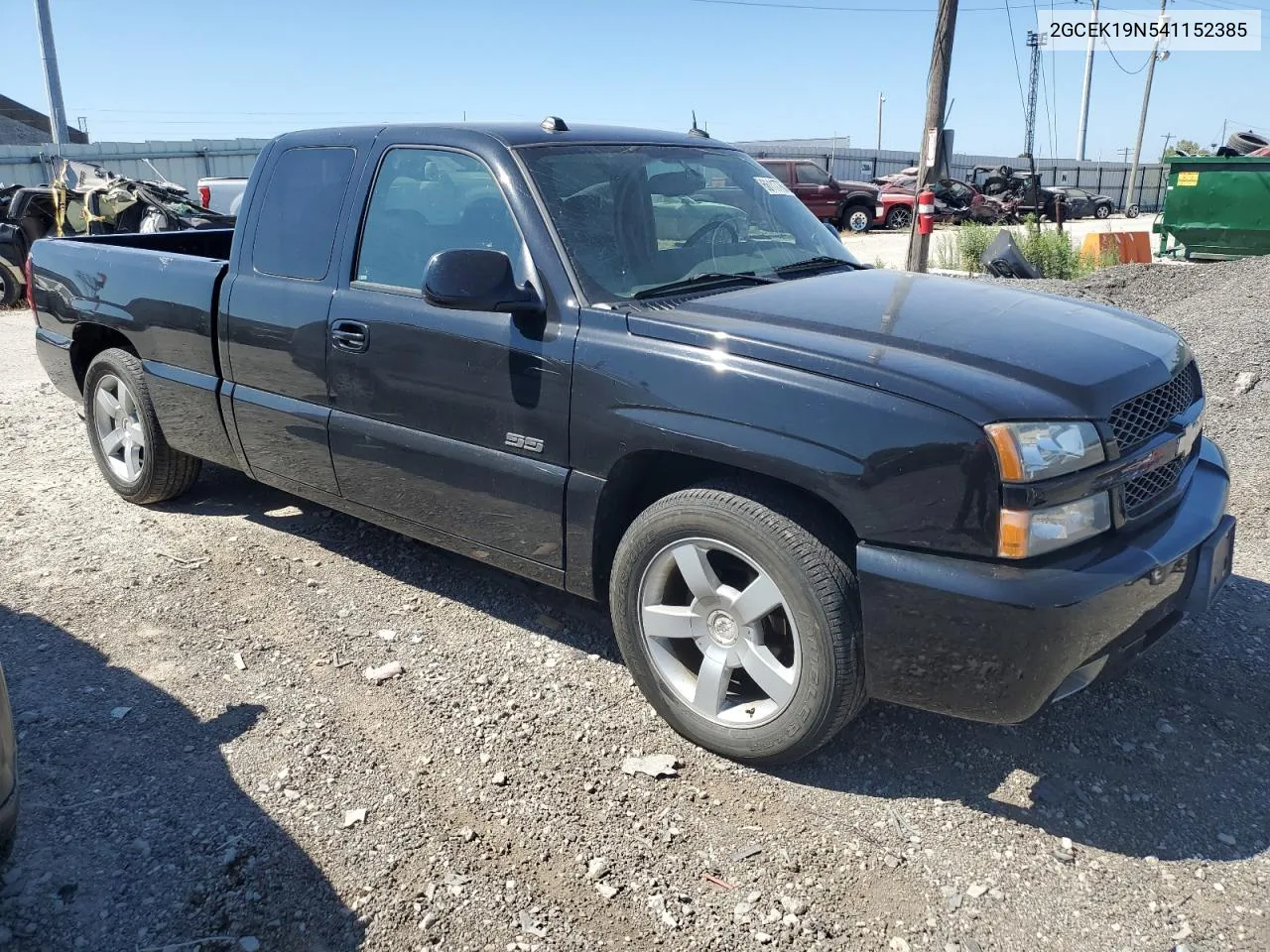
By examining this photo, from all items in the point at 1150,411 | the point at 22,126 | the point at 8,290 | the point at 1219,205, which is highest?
the point at 22,126

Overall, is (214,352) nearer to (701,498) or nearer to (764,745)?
(701,498)

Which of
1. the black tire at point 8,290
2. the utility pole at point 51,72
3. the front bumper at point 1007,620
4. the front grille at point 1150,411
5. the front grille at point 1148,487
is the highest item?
the utility pole at point 51,72

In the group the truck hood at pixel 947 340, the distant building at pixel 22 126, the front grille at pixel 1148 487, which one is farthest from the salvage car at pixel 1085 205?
the distant building at pixel 22 126

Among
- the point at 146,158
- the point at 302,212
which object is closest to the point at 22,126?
the point at 146,158

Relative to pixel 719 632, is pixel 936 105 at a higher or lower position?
higher

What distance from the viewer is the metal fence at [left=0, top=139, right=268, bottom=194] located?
813 inches

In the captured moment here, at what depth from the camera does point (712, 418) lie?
288 cm

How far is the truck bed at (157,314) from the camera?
4.54 meters

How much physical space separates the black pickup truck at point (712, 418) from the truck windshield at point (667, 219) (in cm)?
1

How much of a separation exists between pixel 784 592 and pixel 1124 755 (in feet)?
4.12

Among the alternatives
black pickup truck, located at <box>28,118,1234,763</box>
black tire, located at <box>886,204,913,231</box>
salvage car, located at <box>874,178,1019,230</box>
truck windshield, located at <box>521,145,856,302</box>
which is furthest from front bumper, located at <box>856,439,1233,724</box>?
black tire, located at <box>886,204,913,231</box>

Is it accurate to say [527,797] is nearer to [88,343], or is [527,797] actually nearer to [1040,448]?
[1040,448]

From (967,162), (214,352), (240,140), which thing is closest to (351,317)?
(214,352)

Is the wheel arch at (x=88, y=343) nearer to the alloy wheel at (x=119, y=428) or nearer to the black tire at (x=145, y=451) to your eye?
the black tire at (x=145, y=451)
